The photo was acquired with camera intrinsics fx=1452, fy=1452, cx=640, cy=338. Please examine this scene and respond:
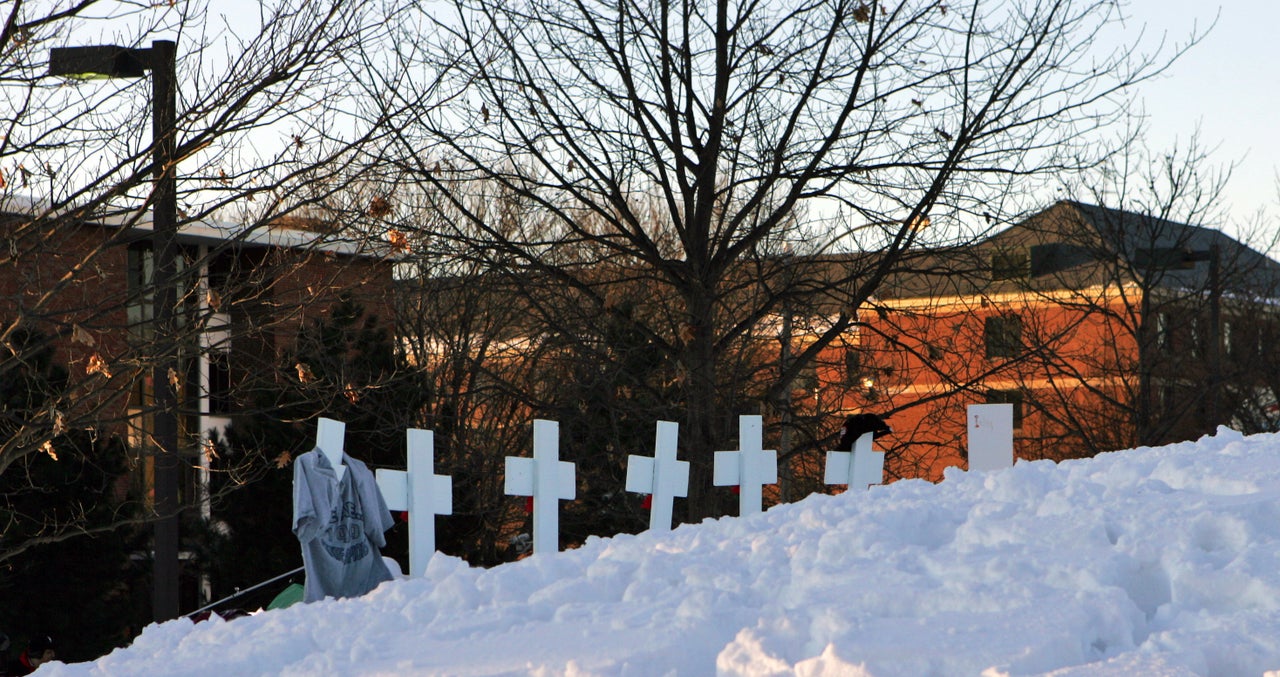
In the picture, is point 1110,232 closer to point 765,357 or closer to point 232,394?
point 765,357

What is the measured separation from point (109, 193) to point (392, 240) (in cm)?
212

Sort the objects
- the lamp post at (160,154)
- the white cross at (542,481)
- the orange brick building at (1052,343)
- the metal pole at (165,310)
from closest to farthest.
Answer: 1. the white cross at (542,481)
2. the lamp post at (160,154)
3. the metal pole at (165,310)
4. the orange brick building at (1052,343)

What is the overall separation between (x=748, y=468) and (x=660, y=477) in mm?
489

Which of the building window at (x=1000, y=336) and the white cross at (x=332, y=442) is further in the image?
the building window at (x=1000, y=336)

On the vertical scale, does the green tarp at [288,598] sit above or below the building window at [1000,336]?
below

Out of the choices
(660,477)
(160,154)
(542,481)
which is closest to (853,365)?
(660,477)

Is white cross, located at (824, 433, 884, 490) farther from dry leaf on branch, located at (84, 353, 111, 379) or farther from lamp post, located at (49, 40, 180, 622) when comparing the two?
dry leaf on branch, located at (84, 353, 111, 379)

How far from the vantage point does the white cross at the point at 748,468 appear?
745 cm

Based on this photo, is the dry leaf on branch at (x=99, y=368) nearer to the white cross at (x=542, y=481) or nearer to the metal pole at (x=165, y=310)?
the metal pole at (x=165, y=310)

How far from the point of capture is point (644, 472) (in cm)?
732

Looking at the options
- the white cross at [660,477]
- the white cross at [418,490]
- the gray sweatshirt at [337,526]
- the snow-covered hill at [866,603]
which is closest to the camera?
the snow-covered hill at [866,603]

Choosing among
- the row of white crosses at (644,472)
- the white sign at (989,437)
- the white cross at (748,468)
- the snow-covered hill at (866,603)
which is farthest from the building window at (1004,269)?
the snow-covered hill at (866,603)

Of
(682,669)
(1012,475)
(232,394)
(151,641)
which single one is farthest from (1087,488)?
(232,394)

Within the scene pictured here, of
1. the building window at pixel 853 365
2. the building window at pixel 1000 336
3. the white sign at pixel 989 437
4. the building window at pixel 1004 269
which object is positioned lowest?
the white sign at pixel 989 437
